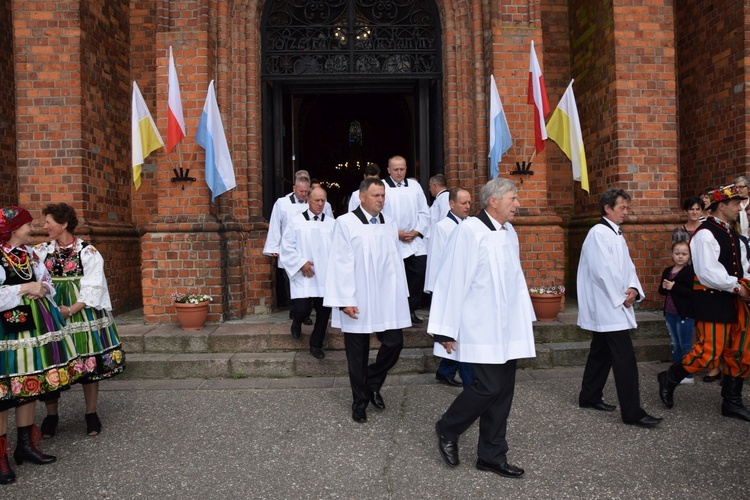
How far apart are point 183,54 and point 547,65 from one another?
560 centimetres

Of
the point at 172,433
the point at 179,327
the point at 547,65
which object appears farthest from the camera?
the point at 547,65

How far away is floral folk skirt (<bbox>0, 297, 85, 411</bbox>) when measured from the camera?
12.8 feet

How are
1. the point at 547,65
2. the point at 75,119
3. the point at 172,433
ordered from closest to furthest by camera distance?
the point at 172,433, the point at 75,119, the point at 547,65

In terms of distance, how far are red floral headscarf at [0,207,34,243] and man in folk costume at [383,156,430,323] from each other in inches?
156

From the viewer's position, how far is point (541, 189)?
24.5 feet

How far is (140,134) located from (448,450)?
5.33 m

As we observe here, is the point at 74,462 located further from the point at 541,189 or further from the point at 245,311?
the point at 541,189

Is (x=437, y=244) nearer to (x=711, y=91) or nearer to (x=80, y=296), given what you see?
(x=80, y=296)

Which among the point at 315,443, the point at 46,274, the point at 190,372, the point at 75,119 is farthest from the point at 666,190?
the point at 75,119

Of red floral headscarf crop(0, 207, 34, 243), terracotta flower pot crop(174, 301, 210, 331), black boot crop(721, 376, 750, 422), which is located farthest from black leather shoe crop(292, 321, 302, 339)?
black boot crop(721, 376, 750, 422)

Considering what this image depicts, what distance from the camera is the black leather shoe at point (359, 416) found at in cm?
468

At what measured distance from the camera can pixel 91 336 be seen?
4621 millimetres

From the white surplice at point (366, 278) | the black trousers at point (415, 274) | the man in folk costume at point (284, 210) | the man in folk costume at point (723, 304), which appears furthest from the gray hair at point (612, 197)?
the man in folk costume at point (284, 210)

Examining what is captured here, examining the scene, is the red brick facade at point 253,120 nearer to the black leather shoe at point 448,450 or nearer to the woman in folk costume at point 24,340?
the woman in folk costume at point 24,340
